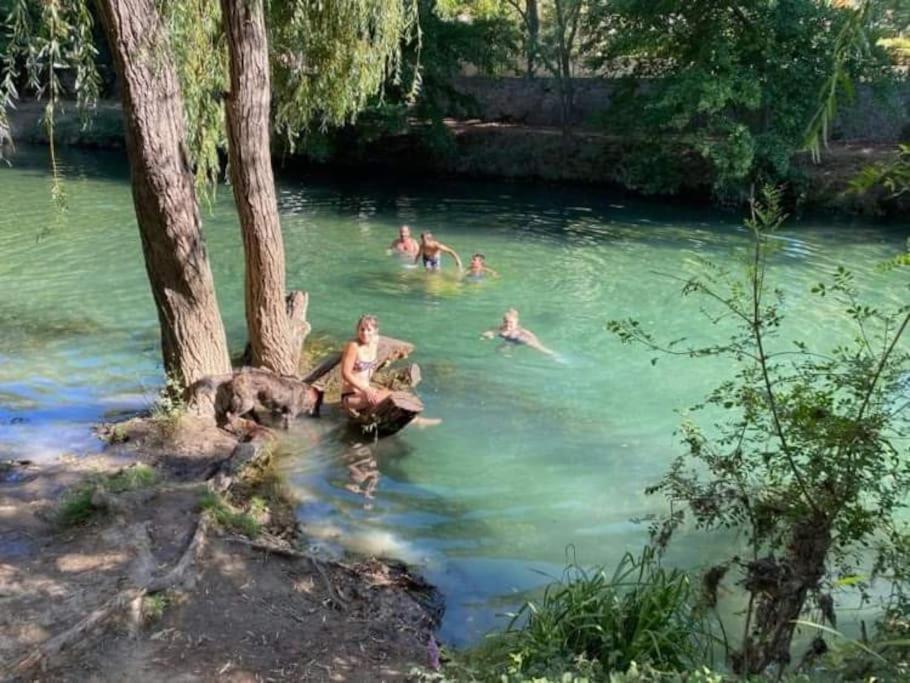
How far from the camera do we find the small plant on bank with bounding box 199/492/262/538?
5469 mm

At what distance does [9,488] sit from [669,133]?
1956 centimetres

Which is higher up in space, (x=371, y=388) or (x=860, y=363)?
(x=860, y=363)

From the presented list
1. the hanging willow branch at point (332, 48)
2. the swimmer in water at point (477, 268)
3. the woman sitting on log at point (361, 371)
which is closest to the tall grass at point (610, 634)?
the woman sitting on log at point (361, 371)

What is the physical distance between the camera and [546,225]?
19.2 metres

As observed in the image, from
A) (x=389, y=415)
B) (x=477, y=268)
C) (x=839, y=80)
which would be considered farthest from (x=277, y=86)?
(x=839, y=80)

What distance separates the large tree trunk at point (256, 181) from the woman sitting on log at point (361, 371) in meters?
0.77

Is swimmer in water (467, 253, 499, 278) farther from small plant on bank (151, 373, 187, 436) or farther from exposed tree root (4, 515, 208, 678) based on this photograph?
exposed tree root (4, 515, 208, 678)

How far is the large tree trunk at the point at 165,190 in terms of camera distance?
20.4 ft

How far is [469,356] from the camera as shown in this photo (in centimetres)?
1045

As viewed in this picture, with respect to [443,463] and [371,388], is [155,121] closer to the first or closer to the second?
[371,388]

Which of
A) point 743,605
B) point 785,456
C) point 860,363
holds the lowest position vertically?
point 743,605

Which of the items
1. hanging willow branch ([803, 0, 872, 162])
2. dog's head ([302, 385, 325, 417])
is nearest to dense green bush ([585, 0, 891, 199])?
dog's head ([302, 385, 325, 417])

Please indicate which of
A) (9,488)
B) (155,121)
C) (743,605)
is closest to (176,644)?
(9,488)

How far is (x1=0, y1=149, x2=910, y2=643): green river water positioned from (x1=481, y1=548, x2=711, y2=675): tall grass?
92 cm
